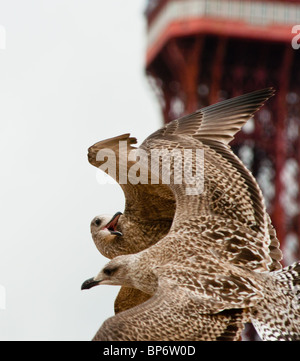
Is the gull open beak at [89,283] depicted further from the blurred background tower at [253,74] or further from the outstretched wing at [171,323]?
the blurred background tower at [253,74]

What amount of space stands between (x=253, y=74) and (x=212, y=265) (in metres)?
53.9

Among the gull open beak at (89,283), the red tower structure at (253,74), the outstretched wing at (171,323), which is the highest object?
the red tower structure at (253,74)

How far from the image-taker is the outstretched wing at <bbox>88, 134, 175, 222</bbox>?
10398mm

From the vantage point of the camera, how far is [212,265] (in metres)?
9.45

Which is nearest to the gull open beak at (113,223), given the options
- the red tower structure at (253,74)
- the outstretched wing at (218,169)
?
the outstretched wing at (218,169)

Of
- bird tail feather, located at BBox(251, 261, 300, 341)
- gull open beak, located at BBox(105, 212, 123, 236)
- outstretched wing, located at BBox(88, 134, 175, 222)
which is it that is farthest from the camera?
gull open beak, located at BBox(105, 212, 123, 236)

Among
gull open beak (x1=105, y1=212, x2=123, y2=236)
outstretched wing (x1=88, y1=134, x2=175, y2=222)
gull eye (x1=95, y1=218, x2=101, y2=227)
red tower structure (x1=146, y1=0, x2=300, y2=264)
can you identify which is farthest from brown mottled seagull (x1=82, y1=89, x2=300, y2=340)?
red tower structure (x1=146, y1=0, x2=300, y2=264)

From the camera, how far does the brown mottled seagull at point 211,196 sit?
32.9 ft

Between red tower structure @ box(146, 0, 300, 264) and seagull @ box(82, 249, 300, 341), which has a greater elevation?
red tower structure @ box(146, 0, 300, 264)

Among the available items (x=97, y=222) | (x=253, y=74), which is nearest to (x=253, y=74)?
(x=253, y=74)

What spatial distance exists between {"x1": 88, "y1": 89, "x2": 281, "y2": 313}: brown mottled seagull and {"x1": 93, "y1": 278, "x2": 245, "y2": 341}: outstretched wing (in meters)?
1.00

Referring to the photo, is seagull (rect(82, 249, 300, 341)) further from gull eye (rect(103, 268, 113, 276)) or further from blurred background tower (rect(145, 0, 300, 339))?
blurred background tower (rect(145, 0, 300, 339))

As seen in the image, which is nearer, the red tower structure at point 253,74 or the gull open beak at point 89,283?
the gull open beak at point 89,283

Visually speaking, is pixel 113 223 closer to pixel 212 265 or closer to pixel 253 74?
pixel 212 265
